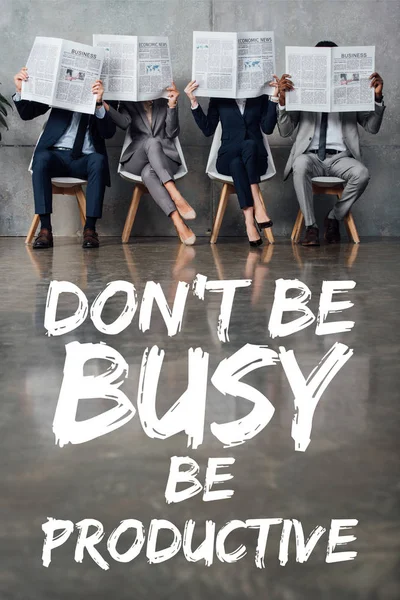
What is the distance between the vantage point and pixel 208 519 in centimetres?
92

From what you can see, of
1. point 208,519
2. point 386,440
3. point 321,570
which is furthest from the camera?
point 386,440

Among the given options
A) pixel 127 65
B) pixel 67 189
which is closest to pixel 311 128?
pixel 127 65

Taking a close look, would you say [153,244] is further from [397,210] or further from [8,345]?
[8,345]

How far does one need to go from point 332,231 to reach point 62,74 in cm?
196

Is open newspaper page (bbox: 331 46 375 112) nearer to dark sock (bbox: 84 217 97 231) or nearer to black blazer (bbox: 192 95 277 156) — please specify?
black blazer (bbox: 192 95 277 156)

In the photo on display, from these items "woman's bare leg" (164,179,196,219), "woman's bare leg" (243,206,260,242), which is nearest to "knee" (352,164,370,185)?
"woman's bare leg" (243,206,260,242)

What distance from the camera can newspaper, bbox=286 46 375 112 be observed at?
16.1 ft

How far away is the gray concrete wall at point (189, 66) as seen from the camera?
18.6 ft

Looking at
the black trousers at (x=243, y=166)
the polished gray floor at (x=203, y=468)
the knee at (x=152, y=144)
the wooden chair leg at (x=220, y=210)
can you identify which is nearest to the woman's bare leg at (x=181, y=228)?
the wooden chair leg at (x=220, y=210)

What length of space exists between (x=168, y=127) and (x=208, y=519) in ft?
14.4

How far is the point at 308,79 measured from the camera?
193 inches

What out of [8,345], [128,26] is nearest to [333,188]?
[128,26]

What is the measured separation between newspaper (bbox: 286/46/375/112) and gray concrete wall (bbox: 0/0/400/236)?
90cm

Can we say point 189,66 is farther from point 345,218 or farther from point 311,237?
point 311,237
